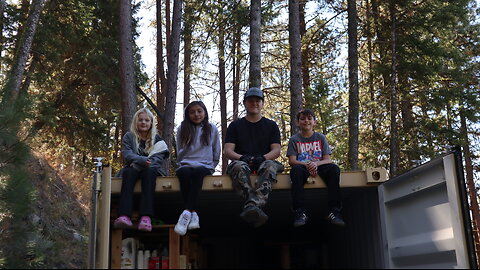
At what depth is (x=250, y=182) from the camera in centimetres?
442

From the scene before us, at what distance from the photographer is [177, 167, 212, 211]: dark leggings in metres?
4.39

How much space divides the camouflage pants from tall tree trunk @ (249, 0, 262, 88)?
201 inches

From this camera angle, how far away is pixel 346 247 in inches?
225

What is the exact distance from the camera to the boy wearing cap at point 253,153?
4.35 meters

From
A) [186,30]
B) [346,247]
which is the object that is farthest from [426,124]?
[346,247]

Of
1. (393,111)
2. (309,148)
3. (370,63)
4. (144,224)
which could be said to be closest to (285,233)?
(309,148)

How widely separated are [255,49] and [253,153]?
17.1 ft

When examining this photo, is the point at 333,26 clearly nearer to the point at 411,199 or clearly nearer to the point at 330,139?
the point at 330,139

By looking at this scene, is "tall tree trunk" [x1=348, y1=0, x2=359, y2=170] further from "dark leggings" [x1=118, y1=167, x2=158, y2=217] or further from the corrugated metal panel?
"dark leggings" [x1=118, y1=167, x2=158, y2=217]

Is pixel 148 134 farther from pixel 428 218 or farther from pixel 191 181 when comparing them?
pixel 428 218

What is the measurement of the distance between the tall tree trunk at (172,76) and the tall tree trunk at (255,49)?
2.27 m

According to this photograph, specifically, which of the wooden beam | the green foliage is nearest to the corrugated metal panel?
the wooden beam

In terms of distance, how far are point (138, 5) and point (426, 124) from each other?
9286 mm

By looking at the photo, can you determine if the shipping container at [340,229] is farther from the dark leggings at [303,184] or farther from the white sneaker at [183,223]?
the white sneaker at [183,223]
